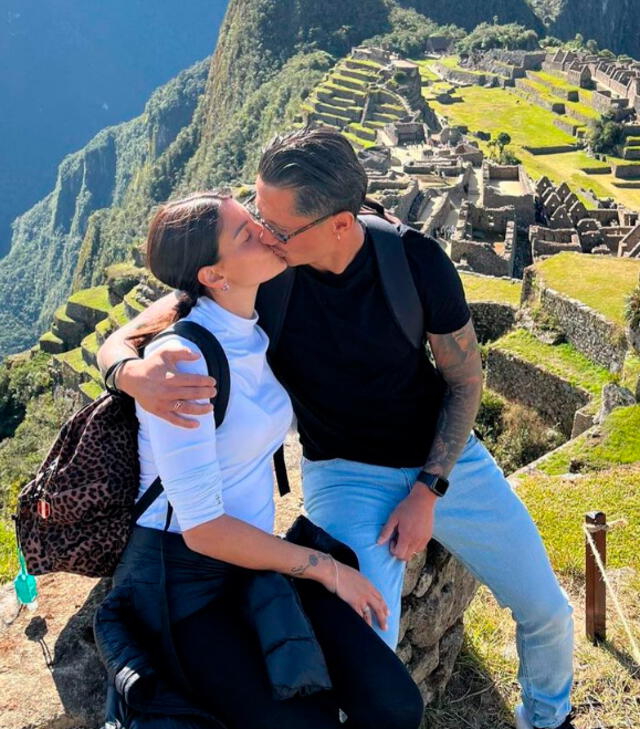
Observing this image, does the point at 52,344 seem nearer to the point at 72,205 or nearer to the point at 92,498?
the point at 92,498

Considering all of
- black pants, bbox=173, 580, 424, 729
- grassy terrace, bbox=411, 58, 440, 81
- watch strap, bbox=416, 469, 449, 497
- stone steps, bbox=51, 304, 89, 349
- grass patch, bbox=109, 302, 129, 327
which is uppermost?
watch strap, bbox=416, 469, 449, 497

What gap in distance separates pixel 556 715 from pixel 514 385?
25.7ft

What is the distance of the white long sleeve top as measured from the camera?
82.5 inches

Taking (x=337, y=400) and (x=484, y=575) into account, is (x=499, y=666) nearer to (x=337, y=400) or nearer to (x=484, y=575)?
(x=484, y=575)

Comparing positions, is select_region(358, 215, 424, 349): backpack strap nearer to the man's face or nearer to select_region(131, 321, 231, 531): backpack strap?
the man's face

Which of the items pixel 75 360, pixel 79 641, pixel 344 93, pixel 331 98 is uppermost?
pixel 79 641

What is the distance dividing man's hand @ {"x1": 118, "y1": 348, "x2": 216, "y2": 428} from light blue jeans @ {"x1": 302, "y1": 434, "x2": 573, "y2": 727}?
2.24 feet

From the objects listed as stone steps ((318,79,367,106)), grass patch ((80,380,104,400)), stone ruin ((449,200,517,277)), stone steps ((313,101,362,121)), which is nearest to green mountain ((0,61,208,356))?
stone steps ((318,79,367,106))

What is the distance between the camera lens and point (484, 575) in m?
2.67

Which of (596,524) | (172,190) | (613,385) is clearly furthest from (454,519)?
(172,190)

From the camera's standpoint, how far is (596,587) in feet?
10.4

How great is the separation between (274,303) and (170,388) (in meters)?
0.58

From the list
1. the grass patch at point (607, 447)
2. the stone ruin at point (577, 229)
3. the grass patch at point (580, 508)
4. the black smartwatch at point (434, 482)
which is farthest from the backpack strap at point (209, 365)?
the stone ruin at point (577, 229)

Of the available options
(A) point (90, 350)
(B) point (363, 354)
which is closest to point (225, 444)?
(B) point (363, 354)
